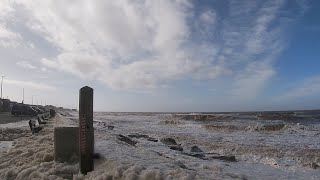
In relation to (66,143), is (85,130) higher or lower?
higher

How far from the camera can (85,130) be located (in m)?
7.73

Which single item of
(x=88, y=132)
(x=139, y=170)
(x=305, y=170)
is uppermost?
(x=88, y=132)

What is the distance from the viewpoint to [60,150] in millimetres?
9070

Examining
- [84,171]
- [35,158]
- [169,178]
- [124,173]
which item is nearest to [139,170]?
[124,173]

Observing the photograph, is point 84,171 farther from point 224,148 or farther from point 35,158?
point 224,148

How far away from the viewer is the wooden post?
7.74m

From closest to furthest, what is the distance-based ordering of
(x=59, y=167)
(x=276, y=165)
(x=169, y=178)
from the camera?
(x=169, y=178) < (x=59, y=167) < (x=276, y=165)

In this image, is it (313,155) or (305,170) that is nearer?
(305,170)

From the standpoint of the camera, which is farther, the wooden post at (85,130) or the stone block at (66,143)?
the stone block at (66,143)

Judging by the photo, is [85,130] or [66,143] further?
[66,143]

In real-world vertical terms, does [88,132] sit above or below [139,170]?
above

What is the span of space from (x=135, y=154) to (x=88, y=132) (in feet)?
6.51

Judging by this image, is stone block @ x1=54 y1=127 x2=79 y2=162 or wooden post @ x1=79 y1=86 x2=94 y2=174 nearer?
wooden post @ x1=79 y1=86 x2=94 y2=174

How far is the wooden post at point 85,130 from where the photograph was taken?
774cm
